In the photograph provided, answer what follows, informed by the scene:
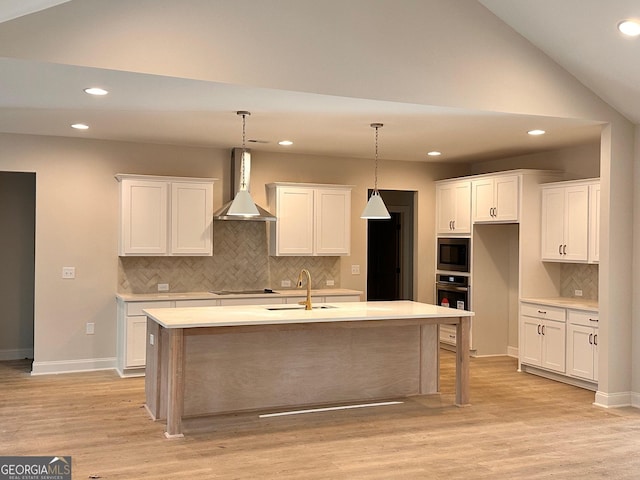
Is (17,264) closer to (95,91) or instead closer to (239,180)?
(239,180)

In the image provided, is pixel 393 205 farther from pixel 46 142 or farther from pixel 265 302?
pixel 46 142

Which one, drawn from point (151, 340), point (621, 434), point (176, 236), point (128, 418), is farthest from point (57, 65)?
point (621, 434)

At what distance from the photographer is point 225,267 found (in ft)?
24.6

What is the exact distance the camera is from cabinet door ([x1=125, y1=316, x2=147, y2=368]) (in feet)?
21.2

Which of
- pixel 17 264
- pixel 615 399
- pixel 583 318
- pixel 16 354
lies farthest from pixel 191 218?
pixel 615 399

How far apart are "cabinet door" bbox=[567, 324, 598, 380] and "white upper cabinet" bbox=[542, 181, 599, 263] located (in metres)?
0.76

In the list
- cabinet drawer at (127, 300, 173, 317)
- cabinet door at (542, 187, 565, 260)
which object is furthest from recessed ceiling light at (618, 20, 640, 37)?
cabinet drawer at (127, 300, 173, 317)

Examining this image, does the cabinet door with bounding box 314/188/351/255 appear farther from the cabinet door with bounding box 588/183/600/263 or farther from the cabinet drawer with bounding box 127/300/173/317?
the cabinet door with bounding box 588/183/600/263

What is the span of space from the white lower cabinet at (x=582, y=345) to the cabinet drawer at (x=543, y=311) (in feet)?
0.37

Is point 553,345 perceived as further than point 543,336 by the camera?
No

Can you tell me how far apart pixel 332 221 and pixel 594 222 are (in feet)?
9.47

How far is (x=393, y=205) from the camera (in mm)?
9773

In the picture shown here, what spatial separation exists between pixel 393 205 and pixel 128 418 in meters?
5.73

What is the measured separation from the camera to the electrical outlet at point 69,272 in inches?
268
